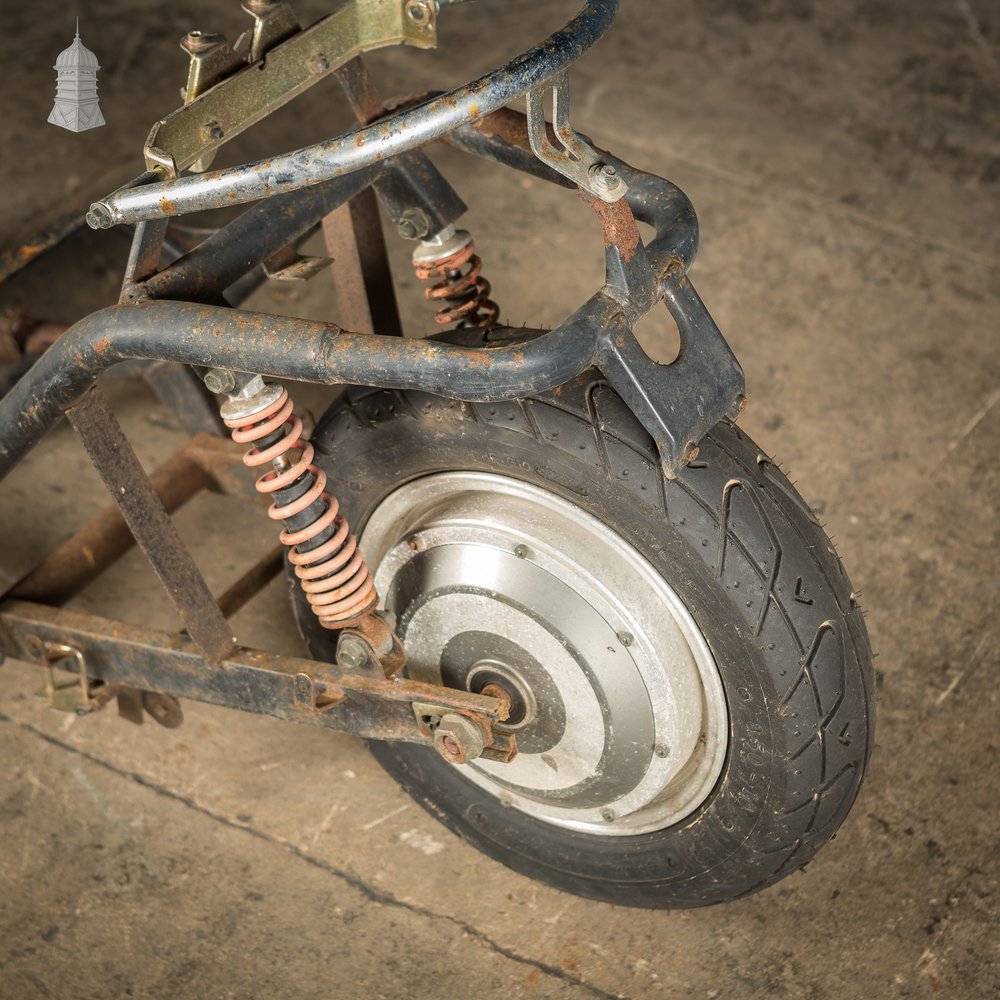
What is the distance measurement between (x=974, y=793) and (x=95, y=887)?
1.40 m

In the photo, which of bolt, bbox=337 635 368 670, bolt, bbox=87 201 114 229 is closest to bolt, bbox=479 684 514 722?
bolt, bbox=337 635 368 670

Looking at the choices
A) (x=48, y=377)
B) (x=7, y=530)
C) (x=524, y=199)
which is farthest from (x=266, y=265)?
(x=524, y=199)

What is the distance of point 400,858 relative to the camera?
203 centimetres

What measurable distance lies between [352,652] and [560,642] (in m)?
0.28

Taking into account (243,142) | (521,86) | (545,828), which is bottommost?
(545,828)

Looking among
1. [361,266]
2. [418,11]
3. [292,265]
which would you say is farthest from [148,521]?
[418,11]

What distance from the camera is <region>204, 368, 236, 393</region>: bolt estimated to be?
1543mm

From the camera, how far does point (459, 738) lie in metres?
1.70

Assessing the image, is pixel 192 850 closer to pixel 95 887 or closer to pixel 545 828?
pixel 95 887

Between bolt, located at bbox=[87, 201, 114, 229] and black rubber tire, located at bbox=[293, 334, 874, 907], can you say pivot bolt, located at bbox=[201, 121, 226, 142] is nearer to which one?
bolt, located at bbox=[87, 201, 114, 229]

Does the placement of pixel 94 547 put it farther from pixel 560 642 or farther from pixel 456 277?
pixel 560 642

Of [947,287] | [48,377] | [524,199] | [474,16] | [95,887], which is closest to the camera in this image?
[48,377]

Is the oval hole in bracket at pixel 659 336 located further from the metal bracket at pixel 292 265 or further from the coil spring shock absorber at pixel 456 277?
the metal bracket at pixel 292 265

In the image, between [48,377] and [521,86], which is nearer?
[521,86]
